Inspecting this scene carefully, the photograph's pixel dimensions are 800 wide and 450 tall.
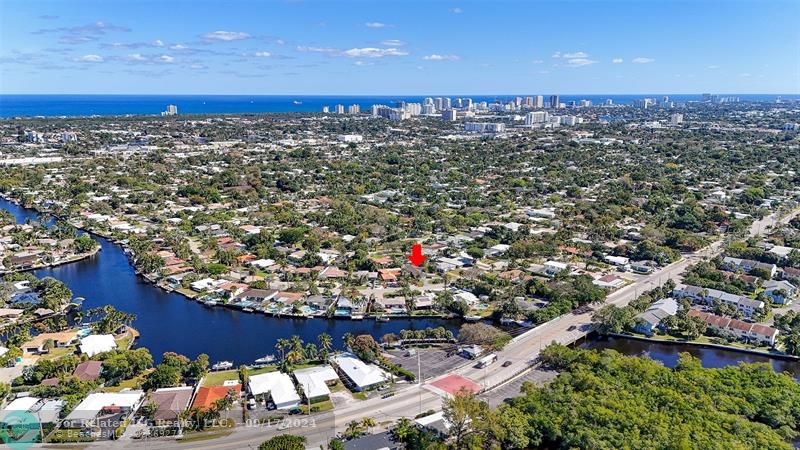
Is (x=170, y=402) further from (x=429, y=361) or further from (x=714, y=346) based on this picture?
(x=714, y=346)

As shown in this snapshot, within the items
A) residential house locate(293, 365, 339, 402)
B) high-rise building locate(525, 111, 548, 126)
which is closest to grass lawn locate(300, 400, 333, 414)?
residential house locate(293, 365, 339, 402)

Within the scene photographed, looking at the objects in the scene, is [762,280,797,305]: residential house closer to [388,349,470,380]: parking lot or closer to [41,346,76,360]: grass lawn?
[388,349,470,380]: parking lot

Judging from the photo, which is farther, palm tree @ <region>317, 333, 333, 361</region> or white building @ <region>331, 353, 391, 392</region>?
palm tree @ <region>317, 333, 333, 361</region>

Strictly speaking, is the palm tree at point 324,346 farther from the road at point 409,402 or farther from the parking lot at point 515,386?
the parking lot at point 515,386

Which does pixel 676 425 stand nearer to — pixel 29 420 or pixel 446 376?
pixel 446 376

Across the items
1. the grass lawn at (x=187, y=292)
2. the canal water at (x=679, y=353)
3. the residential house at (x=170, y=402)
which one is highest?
the residential house at (x=170, y=402)

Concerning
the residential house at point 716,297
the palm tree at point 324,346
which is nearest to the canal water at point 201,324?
the palm tree at point 324,346
